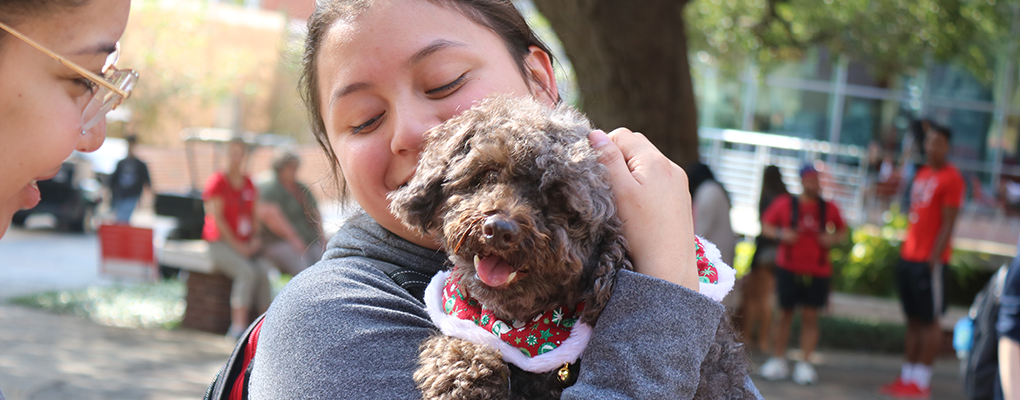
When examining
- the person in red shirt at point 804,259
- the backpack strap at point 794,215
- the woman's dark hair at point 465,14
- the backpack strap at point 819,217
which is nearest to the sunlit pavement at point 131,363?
the person in red shirt at point 804,259

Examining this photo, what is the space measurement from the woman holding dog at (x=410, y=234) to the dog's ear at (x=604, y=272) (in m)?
0.03

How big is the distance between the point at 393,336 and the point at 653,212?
0.59 metres

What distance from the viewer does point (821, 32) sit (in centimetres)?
1287

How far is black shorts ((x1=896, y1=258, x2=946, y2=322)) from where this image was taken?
823cm

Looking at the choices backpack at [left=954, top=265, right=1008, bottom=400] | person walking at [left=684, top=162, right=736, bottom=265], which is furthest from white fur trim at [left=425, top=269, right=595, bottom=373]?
person walking at [left=684, top=162, right=736, bottom=265]

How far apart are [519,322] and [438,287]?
23cm

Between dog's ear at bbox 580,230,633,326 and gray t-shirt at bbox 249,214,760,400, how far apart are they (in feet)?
0.11

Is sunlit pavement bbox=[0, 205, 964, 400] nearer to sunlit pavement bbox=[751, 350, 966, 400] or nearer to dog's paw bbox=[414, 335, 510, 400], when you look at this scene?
sunlit pavement bbox=[751, 350, 966, 400]

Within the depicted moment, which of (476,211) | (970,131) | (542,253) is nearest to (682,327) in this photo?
(542,253)

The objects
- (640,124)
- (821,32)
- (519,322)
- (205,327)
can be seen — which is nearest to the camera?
(519,322)

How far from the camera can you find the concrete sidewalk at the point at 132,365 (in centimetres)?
699

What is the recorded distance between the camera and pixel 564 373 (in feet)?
4.75

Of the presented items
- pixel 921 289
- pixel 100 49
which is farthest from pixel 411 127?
pixel 921 289

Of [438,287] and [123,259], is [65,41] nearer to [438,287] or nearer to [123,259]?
[438,287]
